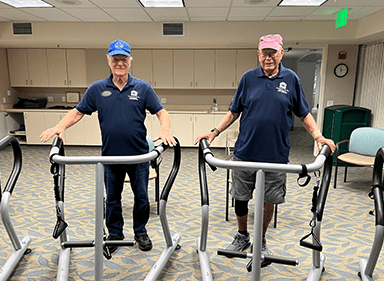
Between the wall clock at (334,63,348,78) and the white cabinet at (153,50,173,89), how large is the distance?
355 cm

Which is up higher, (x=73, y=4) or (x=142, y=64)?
(x=73, y=4)

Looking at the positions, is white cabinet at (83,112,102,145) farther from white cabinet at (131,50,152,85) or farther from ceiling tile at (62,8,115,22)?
ceiling tile at (62,8,115,22)

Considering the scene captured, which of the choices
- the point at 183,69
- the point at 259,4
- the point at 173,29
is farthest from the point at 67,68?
the point at 259,4

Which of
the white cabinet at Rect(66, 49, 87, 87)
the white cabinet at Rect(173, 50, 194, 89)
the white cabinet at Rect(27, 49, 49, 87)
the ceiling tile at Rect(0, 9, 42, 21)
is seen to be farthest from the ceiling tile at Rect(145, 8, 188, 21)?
the white cabinet at Rect(27, 49, 49, 87)

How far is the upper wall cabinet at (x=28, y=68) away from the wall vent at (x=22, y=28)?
129cm

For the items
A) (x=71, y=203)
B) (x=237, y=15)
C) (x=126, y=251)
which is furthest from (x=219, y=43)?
(x=126, y=251)

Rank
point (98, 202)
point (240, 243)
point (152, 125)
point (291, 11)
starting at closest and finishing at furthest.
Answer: point (98, 202), point (240, 243), point (291, 11), point (152, 125)

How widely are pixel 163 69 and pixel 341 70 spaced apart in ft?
12.5

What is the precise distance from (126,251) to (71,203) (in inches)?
54.6

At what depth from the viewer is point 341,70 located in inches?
221

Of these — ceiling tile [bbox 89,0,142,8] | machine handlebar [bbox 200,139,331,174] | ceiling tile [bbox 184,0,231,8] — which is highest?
ceiling tile [bbox 184,0,231,8]

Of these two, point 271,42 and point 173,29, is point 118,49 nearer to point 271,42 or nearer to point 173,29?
point 271,42

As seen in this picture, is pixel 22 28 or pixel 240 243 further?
pixel 22 28

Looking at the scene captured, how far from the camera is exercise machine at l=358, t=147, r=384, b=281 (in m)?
1.83
